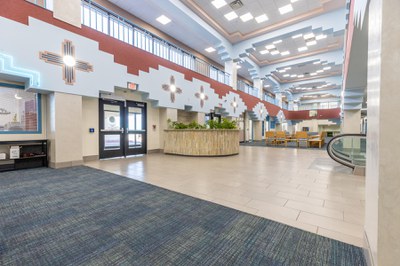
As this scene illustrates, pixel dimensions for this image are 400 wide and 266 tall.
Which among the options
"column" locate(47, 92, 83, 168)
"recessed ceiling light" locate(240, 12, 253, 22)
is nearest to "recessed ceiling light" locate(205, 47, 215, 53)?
"recessed ceiling light" locate(240, 12, 253, 22)

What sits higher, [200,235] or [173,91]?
[173,91]

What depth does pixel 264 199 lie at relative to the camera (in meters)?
2.71

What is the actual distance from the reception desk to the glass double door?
130 centimetres

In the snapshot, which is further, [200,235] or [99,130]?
[99,130]

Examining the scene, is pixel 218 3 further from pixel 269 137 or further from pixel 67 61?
pixel 269 137

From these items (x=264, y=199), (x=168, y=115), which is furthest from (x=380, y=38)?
(x=168, y=115)

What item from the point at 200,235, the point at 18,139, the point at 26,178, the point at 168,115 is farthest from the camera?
the point at 168,115

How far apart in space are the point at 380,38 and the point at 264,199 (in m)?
2.22

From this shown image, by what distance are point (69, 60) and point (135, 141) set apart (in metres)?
3.43

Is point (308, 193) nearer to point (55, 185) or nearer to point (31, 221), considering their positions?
point (31, 221)

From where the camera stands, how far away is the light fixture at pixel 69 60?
16.3ft

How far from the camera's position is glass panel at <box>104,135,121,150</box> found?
21.3 feet

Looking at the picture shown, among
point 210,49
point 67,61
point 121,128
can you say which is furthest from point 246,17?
point 67,61

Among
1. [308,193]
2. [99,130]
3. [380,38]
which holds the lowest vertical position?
[308,193]
